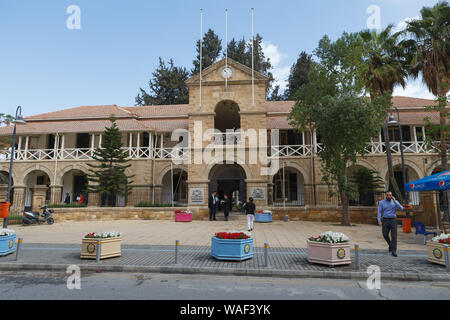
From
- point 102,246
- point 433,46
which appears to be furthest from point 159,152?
point 433,46

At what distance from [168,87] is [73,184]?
19.8 m

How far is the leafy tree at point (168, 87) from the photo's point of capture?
37.8 metres

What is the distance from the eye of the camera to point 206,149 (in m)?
18.3

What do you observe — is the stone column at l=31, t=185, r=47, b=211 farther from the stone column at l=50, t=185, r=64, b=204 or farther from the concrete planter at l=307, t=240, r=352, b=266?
the concrete planter at l=307, t=240, r=352, b=266

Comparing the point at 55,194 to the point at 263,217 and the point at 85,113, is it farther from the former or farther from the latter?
the point at 263,217

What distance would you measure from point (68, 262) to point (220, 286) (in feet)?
13.5

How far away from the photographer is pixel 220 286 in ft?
17.3

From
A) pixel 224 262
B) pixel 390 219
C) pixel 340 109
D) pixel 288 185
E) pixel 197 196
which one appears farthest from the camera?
pixel 288 185

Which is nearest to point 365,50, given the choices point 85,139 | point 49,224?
point 49,224

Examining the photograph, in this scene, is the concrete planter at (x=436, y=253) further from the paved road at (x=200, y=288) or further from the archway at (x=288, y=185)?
the archway at (x=288, y=185)

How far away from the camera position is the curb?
5.81 m

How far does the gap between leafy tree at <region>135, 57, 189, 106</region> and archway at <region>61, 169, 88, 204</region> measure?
56.8ft

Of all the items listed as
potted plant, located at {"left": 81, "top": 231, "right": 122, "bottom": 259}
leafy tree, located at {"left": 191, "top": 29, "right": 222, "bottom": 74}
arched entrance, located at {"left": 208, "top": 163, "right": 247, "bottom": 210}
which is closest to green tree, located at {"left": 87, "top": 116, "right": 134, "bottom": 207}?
arched entrance, located at {"left": 208, "top": 163, "right": 247, "bottom": 210}

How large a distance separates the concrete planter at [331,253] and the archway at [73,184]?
70.2 ft
